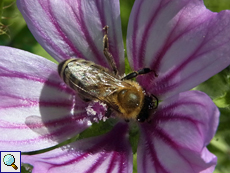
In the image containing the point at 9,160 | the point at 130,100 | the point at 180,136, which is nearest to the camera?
the point at 180,136

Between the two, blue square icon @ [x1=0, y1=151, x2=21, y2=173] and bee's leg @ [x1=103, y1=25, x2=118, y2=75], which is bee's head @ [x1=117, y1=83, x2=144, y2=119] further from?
blue square icon @ [x1=0, y1=151, x2=21, y2=173]

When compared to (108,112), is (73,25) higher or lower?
higher

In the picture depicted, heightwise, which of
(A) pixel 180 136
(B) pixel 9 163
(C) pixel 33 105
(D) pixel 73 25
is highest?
(D) pixel 73 25

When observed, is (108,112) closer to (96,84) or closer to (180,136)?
(96,84)

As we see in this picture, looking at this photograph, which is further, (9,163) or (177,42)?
(9,163)

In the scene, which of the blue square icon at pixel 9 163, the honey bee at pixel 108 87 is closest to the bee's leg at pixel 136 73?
the honey bee at pixel 108 87

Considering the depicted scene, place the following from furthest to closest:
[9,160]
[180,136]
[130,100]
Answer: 1. [9,160]
2. [130,100]
3. [180,136]

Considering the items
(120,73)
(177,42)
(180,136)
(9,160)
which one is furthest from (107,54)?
(9,160)

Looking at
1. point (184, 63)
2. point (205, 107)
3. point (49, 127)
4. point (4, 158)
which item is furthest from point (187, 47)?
point (4, 158)
